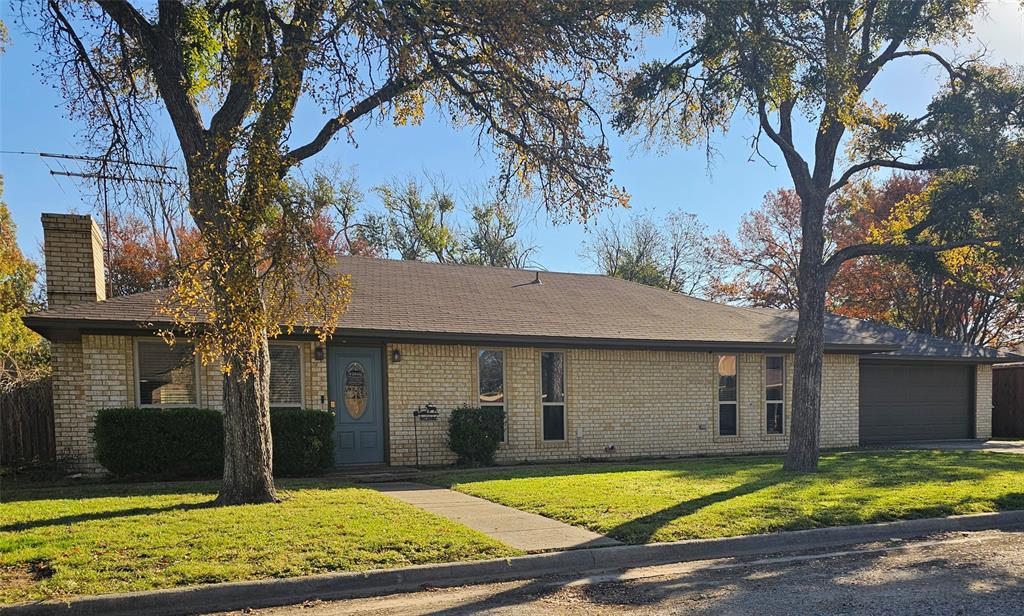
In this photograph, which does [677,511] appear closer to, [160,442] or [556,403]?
[556,403]

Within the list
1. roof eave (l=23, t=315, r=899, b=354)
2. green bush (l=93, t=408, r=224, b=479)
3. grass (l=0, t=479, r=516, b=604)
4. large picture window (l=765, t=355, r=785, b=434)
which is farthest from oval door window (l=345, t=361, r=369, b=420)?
large picture window (l=765, t=355, r=785, b=434)

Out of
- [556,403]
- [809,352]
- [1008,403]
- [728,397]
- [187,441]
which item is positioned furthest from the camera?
[1008,403]

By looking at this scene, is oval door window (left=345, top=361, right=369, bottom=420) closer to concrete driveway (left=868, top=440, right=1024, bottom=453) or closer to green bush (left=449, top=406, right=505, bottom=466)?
green bush (left=449, top=406, right=505, bottom=466)

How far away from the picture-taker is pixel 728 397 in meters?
16.2

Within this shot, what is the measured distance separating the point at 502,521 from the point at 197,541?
314 cm

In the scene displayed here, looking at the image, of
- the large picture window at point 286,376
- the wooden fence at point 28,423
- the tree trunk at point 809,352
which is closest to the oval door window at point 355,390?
the large picture window at point 286,376

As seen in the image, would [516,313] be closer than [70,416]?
No

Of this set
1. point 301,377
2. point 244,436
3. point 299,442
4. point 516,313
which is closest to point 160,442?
point 299,442

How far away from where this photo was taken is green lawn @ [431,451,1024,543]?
7762 millimetres

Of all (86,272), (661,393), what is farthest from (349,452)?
(661,393)

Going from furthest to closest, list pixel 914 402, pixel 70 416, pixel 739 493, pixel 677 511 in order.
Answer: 1. pixel 914 402
2. pixel 70 416
3. pixel 739 493
4. pixel 677 511

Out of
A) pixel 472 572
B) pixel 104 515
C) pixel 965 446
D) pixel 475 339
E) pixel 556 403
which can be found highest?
pixel 475 339

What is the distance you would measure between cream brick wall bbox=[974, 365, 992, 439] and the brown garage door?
170 mm

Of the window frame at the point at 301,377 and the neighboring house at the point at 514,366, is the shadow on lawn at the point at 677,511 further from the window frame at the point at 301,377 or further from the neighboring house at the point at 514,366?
the window frame at the point at 301,377
